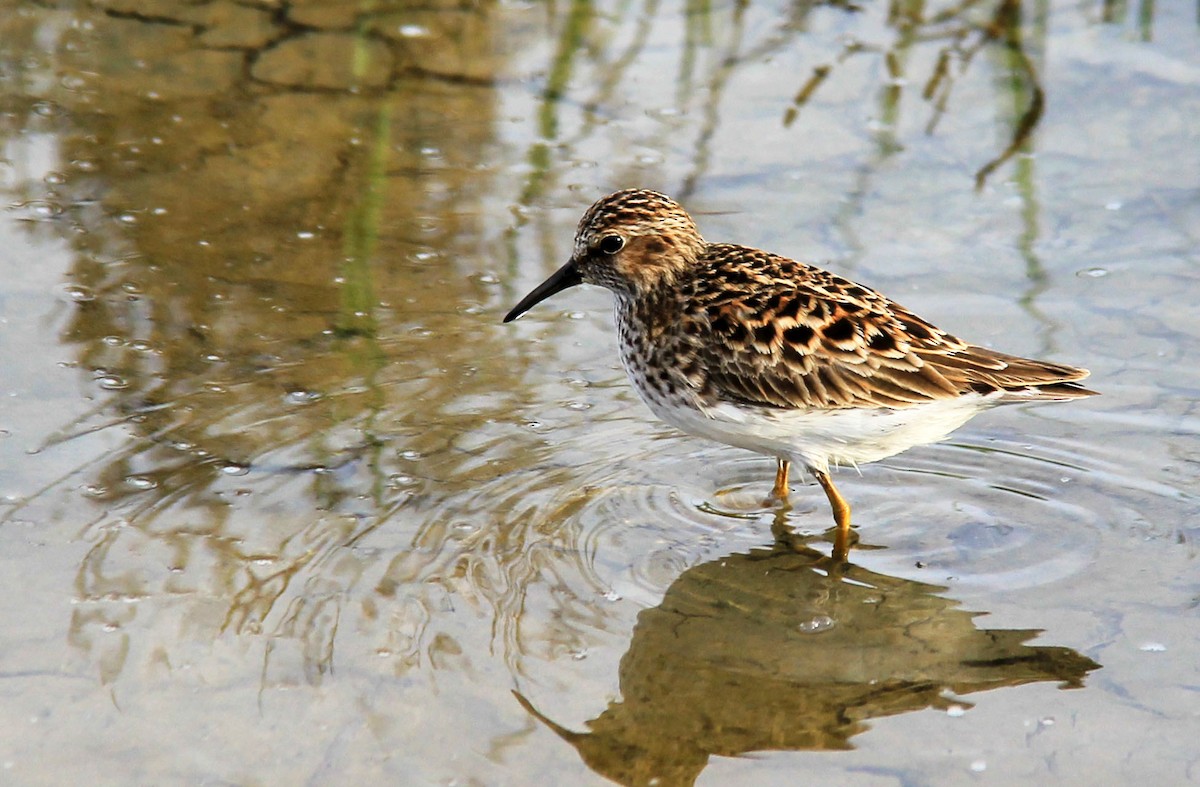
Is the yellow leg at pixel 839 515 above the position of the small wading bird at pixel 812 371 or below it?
below

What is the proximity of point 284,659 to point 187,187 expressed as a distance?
→ 445 centimetres

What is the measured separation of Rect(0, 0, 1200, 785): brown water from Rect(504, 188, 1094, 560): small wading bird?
0.56 m

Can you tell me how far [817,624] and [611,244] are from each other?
6.78ft

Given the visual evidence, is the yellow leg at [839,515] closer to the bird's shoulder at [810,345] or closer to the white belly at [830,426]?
the white belly at [830,426]

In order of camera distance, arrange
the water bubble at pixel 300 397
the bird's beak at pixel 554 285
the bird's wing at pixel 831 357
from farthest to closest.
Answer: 1. the water bubble at pixel 300 397
2. the bird's beak at pixel 554 285
3. the bird's wing at pixel 831 357

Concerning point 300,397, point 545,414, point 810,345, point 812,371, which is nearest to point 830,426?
point 812,371

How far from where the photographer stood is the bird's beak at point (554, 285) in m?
7.56

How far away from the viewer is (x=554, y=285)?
25.1 ft

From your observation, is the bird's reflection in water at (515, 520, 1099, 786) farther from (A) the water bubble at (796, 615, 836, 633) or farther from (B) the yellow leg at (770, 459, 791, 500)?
(B) the yellow leg at (770, 459, 791, 500)

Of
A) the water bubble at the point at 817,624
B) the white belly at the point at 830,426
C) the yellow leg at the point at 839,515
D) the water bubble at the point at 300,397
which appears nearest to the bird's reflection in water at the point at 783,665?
the water bubble at the point at 817,624

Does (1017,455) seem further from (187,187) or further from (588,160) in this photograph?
(187,187)

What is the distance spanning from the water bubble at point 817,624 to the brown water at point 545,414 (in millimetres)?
66

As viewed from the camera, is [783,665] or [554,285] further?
[554,285]

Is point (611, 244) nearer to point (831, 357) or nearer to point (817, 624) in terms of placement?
point (831, 357)
